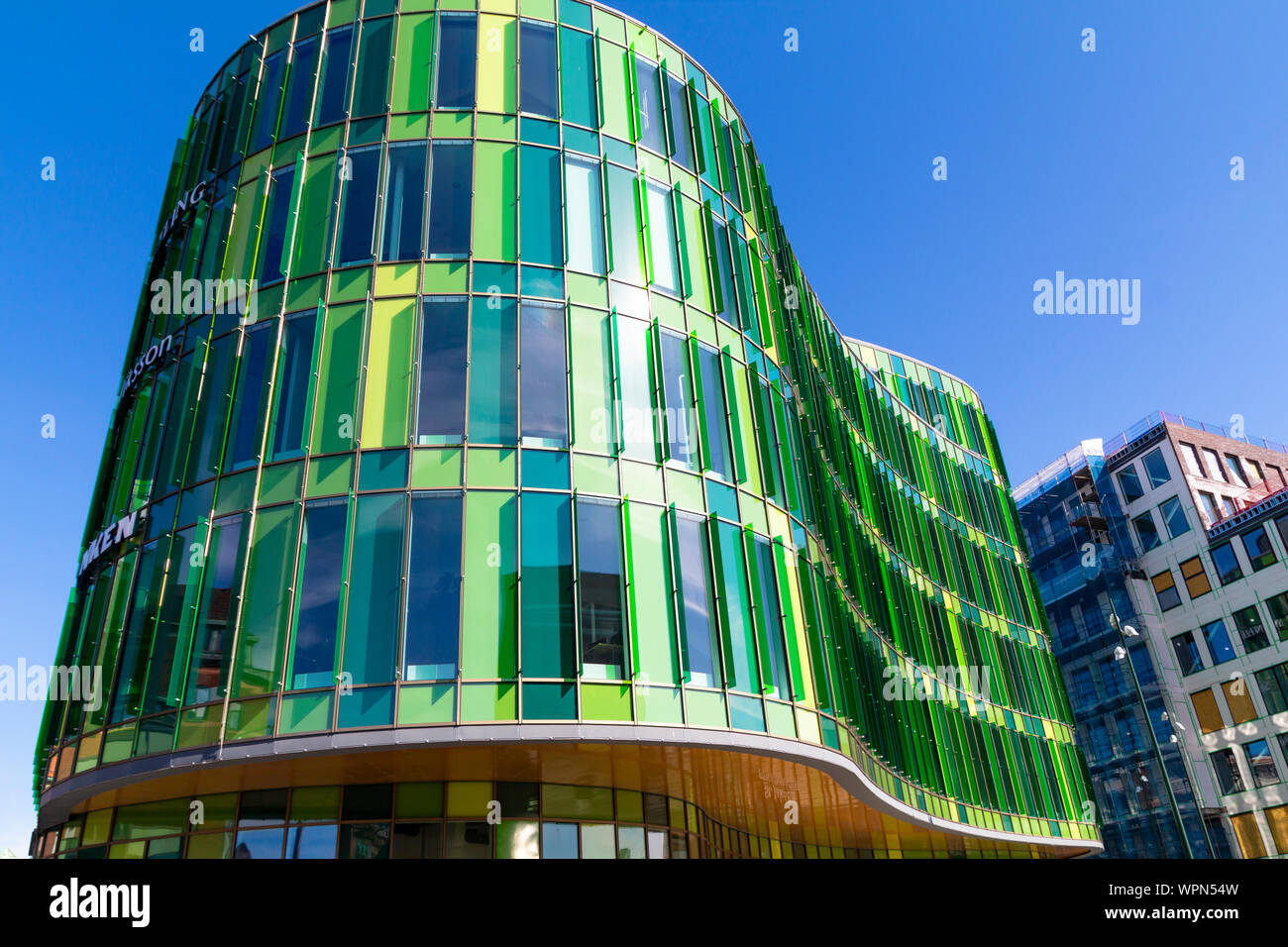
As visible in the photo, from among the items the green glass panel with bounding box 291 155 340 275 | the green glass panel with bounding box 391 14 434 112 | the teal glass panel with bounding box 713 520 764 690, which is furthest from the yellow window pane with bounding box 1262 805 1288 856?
the green glass panel with bounding box 291 155 340 275

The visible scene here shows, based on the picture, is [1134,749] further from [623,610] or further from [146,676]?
[146,676]

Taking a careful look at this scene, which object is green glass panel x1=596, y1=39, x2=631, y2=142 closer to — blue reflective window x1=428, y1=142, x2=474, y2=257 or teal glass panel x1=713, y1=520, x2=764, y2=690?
blue reflective window x1=428, y1=142, x2=474, y2=257

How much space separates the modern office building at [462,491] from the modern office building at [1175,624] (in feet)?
128

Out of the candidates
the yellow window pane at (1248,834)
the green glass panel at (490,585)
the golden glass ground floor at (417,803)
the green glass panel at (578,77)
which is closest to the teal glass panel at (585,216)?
the green glass panel at (578,77)

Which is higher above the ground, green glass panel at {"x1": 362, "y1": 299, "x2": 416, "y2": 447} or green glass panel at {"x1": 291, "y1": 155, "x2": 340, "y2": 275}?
green glass panel at {"x1": 291, "y1": 155, "x2": 340, "y2": 275}

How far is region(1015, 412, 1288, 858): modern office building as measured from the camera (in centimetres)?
5544

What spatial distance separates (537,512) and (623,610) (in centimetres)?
245

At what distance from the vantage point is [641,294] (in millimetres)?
20156

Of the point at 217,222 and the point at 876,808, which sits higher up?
the point at 217,222

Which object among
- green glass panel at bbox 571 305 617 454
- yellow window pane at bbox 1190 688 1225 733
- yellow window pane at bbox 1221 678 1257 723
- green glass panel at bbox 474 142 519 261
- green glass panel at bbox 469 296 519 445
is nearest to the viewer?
green glass panel at bbox 469 296 519 445

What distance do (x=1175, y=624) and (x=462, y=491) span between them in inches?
2435

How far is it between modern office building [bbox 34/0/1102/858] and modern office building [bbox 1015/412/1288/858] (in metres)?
38.9
